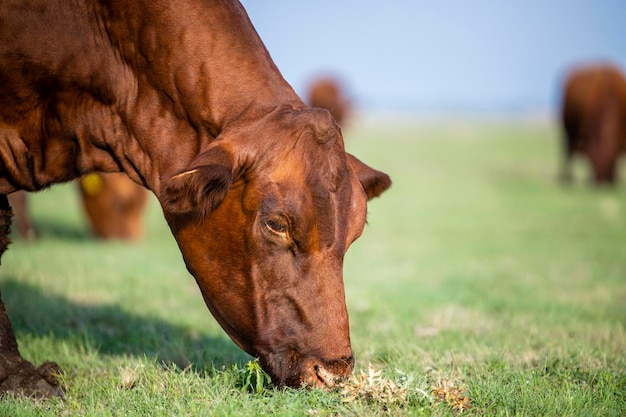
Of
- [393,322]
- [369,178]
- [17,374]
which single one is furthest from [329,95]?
[17,374]

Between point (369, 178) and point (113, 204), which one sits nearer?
point (369, 178)

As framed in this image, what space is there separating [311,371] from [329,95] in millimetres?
42436

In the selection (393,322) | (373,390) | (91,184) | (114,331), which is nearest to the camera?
(373,390)

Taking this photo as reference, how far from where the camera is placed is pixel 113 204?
1063cm

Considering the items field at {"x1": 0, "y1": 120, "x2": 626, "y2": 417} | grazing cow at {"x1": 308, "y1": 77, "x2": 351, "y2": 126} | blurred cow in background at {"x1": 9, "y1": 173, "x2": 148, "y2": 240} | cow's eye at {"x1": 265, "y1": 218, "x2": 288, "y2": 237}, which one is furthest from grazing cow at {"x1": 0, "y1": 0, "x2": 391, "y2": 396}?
grazing cow at {"x1": 308, "y1": 77, "x2": 351, "y2": 126}

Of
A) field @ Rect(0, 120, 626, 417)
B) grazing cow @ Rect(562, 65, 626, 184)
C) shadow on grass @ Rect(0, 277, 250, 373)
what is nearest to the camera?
field @ Rect(0, 120, 626, 417)

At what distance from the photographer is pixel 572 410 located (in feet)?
10.5

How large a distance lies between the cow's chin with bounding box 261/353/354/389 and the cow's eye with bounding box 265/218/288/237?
1.78 ft

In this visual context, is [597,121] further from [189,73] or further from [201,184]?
[201,184]

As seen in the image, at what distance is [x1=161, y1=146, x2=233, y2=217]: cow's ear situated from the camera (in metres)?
2.99

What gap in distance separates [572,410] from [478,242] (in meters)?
8.50

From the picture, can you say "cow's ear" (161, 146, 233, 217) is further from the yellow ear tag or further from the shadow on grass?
the yellow ear tag

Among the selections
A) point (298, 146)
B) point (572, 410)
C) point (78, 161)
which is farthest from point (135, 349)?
point (572, 410)

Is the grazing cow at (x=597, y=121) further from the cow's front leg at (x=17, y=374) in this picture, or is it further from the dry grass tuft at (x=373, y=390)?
the cow's front leg at (x=17, y=374)
